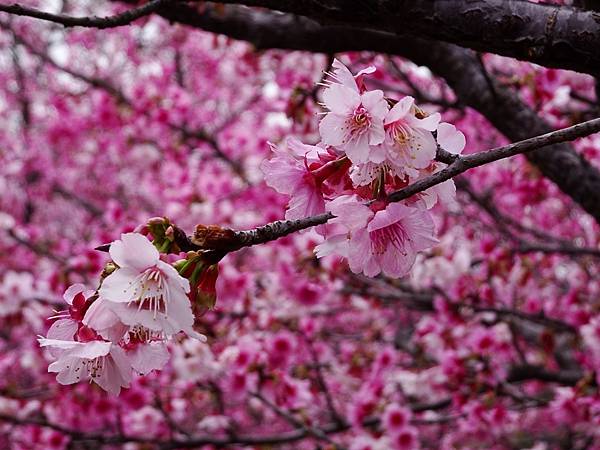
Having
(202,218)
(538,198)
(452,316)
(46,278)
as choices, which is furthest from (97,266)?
(538,198)

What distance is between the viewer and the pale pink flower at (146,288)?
3.03 ft

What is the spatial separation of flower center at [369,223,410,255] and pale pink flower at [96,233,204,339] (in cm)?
34

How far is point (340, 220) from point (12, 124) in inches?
369

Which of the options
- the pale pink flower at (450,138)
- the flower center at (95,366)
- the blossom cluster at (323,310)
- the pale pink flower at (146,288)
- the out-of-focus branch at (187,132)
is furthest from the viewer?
the out-of-focus branch at (187,132)

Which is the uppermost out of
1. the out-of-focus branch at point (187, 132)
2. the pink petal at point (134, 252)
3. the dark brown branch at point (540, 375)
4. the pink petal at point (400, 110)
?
the out-of-focus branch at point (187, 132)

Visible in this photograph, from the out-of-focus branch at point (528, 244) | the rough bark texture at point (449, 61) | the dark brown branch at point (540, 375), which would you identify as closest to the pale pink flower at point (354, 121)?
the rough bark texture at point (449, 61)

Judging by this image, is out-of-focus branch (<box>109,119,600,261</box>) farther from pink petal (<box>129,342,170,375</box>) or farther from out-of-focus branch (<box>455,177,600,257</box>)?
out-of-focus branch (<box>455,177,600,257</box>)

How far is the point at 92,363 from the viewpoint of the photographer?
1.04m

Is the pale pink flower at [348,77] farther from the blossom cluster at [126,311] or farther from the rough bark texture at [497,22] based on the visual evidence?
the blossom cluster at [126,311]

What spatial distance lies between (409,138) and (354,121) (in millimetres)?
98

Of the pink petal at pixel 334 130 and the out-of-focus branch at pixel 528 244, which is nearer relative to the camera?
the pink petal at pixel 334 130

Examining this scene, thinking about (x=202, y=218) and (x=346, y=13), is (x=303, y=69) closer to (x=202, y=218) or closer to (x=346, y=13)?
(x=202, y=218)

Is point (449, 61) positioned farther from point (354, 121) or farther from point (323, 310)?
point (323, 310)

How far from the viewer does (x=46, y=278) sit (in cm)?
431
